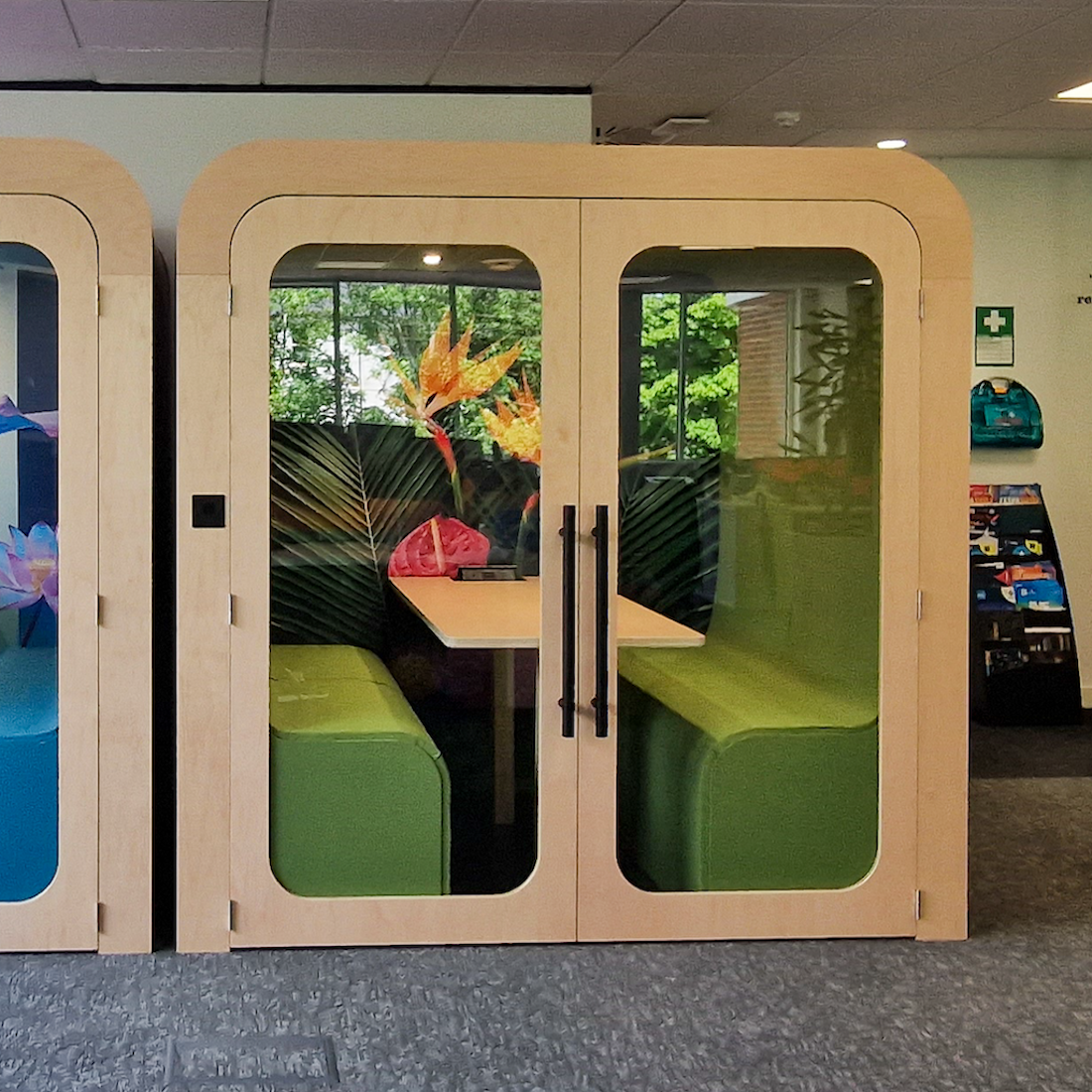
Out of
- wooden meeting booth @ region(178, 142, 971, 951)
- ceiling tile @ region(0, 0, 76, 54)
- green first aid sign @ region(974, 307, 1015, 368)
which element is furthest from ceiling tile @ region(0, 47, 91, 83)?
green first aid sign @ region(974, 307, 1015, 368)

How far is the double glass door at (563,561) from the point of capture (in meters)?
4.10

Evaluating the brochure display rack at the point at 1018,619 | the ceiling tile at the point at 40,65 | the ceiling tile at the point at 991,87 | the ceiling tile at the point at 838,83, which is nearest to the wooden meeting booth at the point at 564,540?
the ceiling tile at the point at 40,65

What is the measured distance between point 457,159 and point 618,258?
0.48 meters

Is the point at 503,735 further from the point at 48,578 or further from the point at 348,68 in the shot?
the point at 348,68

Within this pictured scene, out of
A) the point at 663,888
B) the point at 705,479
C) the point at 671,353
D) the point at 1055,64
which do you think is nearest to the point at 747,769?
the point at 663,888

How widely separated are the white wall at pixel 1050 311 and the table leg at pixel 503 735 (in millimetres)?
4582

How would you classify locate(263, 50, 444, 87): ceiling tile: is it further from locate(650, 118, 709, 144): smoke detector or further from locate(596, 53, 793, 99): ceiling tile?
locate(650, 118, 709, 144): smoke detector

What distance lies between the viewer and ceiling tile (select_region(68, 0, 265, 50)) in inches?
183

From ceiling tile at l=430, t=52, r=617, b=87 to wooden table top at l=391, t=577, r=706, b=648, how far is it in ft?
6.52

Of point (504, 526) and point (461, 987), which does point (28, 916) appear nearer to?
point (461, 987)

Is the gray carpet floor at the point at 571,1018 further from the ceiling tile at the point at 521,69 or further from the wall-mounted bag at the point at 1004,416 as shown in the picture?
the wall-mounted bag at the point at 1004,416

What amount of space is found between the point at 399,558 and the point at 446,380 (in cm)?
47

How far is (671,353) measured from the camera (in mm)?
4164

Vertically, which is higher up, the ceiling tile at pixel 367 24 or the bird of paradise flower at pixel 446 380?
the ceiling tile at pixel 367 24
